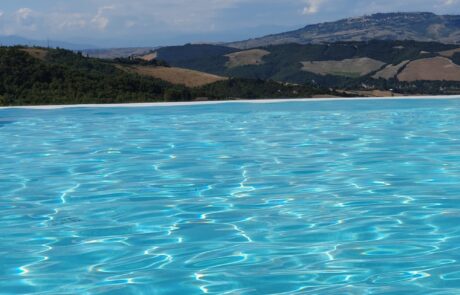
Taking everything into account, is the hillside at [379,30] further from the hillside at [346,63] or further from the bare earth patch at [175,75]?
the bare earth patch at [175,75]

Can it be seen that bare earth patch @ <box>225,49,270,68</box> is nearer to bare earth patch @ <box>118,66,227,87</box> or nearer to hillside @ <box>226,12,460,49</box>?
bare earth patch @ <box>118,66,227,87</box>

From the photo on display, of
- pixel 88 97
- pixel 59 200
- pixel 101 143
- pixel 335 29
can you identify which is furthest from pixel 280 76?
pixel 335 29

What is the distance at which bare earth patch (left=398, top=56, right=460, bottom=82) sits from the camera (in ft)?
166

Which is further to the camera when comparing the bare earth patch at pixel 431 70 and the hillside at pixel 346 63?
the hillside at pixel 346 63

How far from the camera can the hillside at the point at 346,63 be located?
53.2 m

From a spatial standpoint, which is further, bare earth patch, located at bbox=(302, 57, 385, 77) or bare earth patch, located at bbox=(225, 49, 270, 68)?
bare earth patch, located at bbox=(225, 49, 270, 68)

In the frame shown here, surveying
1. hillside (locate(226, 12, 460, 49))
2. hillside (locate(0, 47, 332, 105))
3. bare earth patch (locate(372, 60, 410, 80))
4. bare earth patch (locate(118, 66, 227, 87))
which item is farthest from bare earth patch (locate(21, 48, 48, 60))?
A: hillside (locate(226, 12, 460, 49))

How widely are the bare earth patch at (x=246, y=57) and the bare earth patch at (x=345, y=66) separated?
22.9ft

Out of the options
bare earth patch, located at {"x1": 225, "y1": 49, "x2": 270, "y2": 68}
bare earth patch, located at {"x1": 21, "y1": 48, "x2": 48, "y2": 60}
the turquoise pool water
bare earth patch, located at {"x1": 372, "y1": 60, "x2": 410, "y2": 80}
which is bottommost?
the turquoise pool water

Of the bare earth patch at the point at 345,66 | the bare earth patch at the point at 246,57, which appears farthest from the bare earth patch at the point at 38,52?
the bare earth patch at the point at 246,57

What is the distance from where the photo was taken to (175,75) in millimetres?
36969

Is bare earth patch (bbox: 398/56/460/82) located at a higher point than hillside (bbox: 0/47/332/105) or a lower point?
higher

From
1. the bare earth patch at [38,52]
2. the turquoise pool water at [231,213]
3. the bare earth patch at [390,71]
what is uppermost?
the bare earth patch at [38,52]

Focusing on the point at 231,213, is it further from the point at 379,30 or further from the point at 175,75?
the point at 379,30
